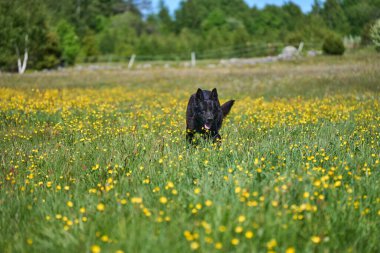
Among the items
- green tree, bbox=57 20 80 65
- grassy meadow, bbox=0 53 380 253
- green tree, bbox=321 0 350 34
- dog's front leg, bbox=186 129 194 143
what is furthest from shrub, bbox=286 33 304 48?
dog's front leg, bbox=186 129 194 143

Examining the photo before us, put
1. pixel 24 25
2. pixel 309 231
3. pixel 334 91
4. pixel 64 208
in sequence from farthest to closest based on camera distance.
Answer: pixel 24 25, pixel 334 91, pixel 64 208, pixel 309 231

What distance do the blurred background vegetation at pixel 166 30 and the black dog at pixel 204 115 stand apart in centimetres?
1945

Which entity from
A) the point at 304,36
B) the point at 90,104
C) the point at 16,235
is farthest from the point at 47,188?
the point at 304,36

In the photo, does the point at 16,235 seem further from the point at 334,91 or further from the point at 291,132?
the point at 334,91

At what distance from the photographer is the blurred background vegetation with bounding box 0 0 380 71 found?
110 ft

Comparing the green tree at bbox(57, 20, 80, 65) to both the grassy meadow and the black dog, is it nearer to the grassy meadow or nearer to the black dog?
the grassy meadow

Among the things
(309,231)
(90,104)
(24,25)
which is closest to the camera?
(309,231)

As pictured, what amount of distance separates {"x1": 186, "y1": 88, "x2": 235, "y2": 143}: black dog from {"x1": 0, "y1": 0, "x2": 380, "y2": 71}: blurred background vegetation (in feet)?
63.8

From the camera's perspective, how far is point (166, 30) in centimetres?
7438

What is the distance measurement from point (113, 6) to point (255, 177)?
8842cm

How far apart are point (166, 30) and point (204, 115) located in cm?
7014

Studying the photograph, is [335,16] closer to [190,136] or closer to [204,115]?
[190,136]

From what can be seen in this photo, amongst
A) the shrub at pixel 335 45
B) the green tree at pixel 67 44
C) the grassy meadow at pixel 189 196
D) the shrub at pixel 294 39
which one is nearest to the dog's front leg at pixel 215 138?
the grassy meadow at pixel 189 196

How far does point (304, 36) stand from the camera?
46.7 meters
